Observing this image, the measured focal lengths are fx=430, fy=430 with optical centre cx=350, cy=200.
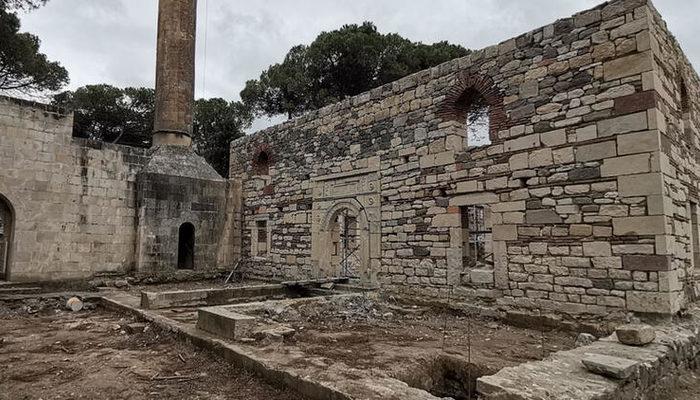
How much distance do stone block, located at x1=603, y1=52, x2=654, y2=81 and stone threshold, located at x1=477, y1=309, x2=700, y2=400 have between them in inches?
135

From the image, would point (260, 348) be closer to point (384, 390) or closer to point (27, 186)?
point (384, 390)

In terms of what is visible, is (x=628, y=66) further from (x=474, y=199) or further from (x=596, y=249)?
(x=474, y=199)

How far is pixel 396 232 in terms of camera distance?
29.8 feet

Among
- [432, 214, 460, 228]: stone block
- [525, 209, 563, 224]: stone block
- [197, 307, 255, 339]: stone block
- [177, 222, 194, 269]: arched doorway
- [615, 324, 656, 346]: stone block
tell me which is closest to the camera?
[615, 324, 656, 346]: stone block

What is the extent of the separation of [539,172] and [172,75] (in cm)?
1190

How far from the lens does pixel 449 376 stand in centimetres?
487

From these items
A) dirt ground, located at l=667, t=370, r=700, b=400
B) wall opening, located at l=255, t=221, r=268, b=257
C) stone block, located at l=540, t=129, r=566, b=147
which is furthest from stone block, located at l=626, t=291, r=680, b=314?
wall opening, located at l=255, t=221, r=268, b=257

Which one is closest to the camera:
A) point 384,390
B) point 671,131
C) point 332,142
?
point 384,390

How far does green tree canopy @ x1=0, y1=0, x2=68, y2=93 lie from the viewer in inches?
663

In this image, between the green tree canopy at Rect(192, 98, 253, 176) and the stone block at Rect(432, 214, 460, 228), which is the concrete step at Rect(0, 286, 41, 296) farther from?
the green tree canopy at Rect(192, 98, 253, 176)

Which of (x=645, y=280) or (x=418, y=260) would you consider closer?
(x=645, y=280)

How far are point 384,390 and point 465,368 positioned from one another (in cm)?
160

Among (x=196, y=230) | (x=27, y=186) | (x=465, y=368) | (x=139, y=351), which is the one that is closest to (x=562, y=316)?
(x=465, y=368)

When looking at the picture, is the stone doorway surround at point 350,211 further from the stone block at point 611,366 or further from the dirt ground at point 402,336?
the stone block at point 611,366
